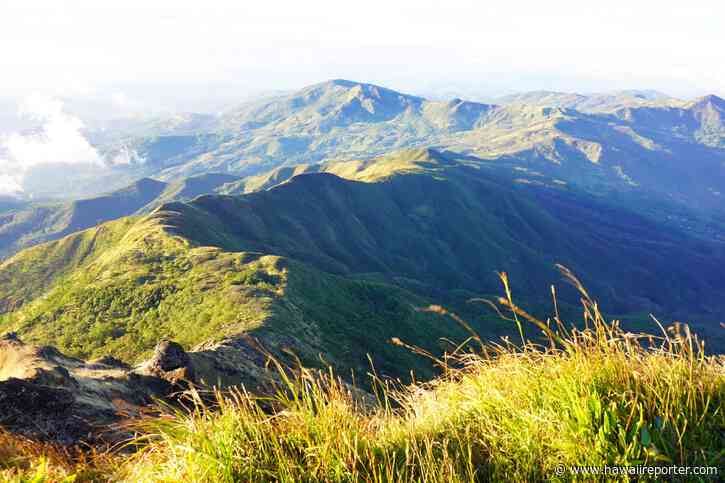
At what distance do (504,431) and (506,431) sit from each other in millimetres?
23

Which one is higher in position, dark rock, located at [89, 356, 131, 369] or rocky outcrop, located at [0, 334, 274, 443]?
rocky outcrop, located at [0, 334, 274, 443]

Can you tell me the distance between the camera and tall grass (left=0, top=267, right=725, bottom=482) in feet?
11.3

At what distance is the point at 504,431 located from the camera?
392 centimetres

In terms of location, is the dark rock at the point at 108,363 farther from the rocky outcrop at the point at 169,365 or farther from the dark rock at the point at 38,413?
the dark rock at the point at 38,413

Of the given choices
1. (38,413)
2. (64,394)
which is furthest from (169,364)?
(38,413)

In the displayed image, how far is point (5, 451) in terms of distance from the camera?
5121 mm

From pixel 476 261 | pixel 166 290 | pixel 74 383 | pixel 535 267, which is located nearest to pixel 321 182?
pixel 476 261

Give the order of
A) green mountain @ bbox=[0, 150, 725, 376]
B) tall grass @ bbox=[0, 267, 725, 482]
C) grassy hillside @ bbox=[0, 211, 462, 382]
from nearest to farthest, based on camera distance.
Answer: tall grass @ bbox=[0, 267, 725, 482], grassy hillside @ bbox=[0, 211, 462, 382], green mountain @ bbox=[0, 150, 725, 376]

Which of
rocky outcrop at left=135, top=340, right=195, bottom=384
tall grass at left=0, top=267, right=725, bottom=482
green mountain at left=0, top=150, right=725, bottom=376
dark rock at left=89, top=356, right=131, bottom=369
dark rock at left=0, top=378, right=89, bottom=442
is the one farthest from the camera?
green mountain at left=0, top=150, right=725, bottom=376

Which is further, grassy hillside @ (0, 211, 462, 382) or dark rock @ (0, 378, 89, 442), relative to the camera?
grassy hillside @ (0, 211, 462, 382)

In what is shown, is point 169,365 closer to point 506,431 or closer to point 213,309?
point 506,431

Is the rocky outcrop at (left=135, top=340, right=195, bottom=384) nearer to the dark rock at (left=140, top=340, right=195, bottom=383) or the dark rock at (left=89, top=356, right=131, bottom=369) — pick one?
the dark rock at (left=140, top=340, right=195, bottom=383)

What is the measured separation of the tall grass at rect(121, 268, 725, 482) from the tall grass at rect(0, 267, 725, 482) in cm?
1

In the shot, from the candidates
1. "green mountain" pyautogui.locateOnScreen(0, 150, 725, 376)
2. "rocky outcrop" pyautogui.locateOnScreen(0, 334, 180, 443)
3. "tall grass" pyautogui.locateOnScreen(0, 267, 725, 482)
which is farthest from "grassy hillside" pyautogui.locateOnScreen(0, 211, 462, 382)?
"tall grass" pyautogui.locateOnScreen(0, 267, 725, 482)
